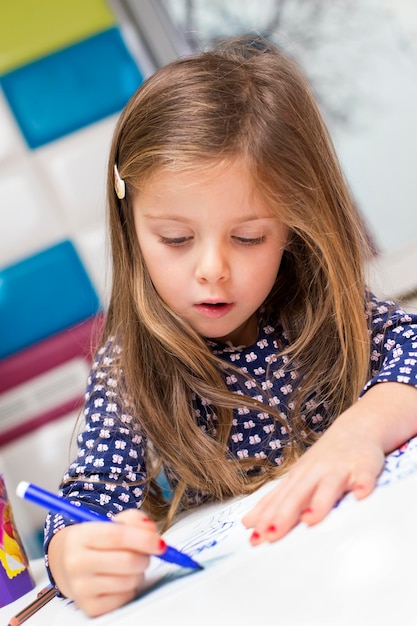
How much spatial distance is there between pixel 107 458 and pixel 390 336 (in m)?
0.37

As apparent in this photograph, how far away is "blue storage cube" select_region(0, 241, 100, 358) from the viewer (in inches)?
83.4

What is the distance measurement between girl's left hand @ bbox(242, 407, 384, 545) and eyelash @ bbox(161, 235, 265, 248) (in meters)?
0.25

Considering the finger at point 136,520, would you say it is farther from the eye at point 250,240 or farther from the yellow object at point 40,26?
the yellow object at point 40,26

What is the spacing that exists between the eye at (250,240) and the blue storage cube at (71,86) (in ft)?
4.61

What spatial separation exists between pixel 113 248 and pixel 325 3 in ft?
6.22

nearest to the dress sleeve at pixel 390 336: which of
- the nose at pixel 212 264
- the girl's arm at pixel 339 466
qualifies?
the girl's arm at pixel 339 466

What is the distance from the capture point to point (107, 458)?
918 millimetres

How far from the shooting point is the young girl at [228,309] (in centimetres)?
87

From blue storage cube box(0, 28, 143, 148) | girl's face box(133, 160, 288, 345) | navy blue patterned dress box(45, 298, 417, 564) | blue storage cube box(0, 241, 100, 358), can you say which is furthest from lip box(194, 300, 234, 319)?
blue storage cube box(0, 28, 143, 148)

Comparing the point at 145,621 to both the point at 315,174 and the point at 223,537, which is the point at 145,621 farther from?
the point at 315,174

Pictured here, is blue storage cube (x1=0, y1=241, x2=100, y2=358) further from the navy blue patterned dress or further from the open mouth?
the open mouth

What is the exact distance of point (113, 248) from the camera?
106 cm

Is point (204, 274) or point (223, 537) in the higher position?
point (204, 274)

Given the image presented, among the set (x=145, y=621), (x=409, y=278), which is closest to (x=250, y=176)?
(x=145, y=621)
